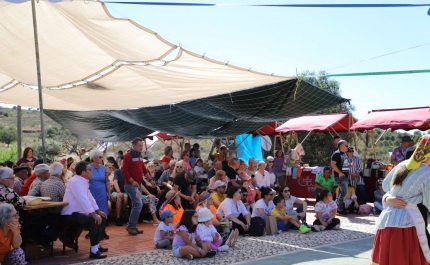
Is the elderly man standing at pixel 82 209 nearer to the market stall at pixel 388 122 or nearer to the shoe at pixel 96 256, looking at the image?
the shoe at pixel 96 256

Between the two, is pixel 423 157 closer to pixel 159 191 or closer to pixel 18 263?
pixel 18 263

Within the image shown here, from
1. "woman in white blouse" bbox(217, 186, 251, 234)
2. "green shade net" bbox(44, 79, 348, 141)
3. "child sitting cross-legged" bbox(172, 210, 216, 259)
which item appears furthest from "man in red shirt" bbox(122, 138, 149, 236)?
"green shade net" bbox(44, 79, 348, 141)

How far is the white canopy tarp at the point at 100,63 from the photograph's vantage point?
7.41 m

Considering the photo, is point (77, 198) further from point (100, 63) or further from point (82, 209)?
point (100, 63)

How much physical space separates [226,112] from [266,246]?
414cm

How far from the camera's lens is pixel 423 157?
4.48m

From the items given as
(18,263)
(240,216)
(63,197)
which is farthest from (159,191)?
(18,263)

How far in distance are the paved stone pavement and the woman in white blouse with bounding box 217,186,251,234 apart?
240 millimetres

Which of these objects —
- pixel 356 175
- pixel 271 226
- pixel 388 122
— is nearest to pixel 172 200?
pixel 271 226

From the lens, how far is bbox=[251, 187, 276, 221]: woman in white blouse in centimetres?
885

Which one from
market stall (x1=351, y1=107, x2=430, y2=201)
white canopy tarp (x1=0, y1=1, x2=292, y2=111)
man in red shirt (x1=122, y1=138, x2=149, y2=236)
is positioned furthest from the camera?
market stall (x1=351, y1=107, x2=430, y2=201)

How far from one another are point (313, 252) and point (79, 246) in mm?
3371

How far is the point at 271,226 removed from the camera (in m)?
8.67

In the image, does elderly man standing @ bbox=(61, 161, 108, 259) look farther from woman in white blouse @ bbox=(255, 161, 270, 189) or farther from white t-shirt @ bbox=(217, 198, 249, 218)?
woman in white blouse @ bbox=(255, 161, 270, 189)
